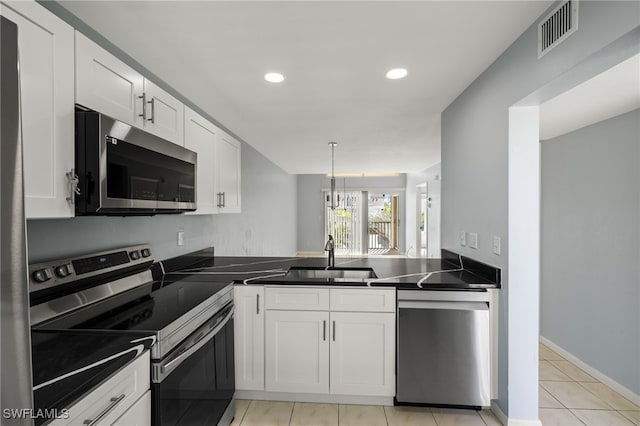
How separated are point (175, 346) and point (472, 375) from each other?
1.87 meters

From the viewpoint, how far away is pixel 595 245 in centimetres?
265

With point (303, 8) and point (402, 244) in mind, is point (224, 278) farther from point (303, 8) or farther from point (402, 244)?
point (402, 244)

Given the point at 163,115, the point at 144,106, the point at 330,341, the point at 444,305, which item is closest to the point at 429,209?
the point at 444,305

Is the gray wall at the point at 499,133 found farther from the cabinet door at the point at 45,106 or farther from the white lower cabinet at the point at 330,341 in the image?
the cabinet door at the point at 45,106

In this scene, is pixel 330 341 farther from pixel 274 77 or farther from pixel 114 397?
pixel 274 77

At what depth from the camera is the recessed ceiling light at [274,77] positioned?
88.2 inches

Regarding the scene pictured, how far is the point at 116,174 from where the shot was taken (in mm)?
1334

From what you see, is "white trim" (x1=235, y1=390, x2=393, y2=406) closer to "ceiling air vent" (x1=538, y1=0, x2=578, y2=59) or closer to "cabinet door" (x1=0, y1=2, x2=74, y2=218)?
"cabinet door" (x1=0, y1=2, x2=74, y2=218)

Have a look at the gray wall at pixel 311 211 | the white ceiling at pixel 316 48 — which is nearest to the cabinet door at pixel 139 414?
the white ceiling at pixel 316 48

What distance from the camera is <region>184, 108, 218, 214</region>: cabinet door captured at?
2152mm

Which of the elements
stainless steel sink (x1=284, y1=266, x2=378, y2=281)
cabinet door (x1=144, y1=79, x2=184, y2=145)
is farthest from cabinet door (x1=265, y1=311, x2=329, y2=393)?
cabinet door (x1=144, y1=79, x2=184, y2=145)

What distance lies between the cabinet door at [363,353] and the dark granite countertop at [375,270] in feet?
0.85

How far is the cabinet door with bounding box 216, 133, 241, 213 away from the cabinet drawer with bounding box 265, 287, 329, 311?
0.92 meters

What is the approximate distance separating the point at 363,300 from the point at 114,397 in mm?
1508
